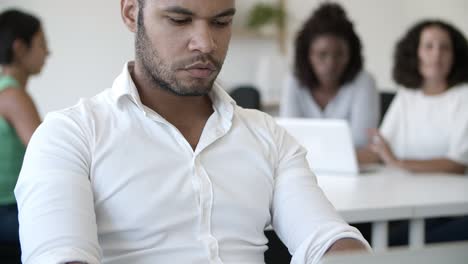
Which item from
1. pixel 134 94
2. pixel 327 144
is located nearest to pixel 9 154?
pixel 327 144

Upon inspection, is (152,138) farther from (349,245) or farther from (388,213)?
(388,213)

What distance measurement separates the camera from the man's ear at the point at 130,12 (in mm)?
1460

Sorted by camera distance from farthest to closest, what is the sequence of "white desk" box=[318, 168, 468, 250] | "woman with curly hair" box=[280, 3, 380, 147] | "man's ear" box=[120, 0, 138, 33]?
"woman with curly hair" box=[280, 3, 380, 147]
"white desk" box=[318, 168, 468, 250]
"man's ear" box=[120, 0, 138, 33]

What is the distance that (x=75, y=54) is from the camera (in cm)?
480

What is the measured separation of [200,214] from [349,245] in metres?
0.29

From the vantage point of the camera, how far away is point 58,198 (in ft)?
3.84

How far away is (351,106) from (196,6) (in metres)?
1.78

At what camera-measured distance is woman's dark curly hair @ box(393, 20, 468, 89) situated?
110 inches

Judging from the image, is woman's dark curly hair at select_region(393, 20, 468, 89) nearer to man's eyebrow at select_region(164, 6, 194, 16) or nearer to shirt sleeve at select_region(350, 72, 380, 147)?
shirt sleeve at select_region(350, 72, 380, 147)

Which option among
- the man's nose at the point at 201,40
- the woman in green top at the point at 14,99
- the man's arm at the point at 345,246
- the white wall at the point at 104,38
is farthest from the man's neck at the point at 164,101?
the white wall at the point at 104,38

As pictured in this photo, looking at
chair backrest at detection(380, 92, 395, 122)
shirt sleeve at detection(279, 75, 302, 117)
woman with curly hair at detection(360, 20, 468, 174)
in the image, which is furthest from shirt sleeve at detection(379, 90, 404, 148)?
chair backrest at detection(380, 92, 395, 122)

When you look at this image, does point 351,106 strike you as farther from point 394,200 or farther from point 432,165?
point 394,200

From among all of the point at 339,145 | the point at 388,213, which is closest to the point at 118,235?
the point at 388,213

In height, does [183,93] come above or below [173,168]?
above
